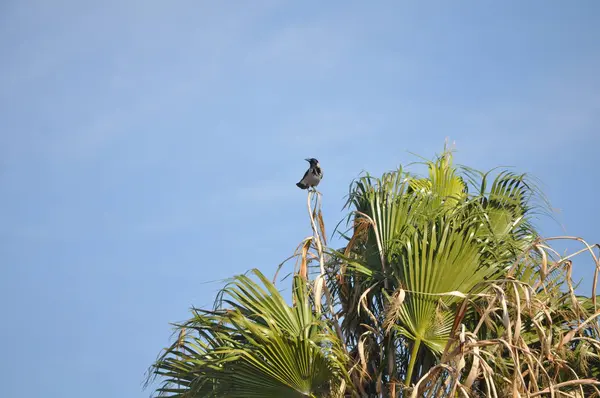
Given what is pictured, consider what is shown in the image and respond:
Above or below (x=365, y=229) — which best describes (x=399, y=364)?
Answer: below

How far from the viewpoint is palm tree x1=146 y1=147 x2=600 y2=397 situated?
26.0 feet

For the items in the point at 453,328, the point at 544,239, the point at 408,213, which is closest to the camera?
the point at 453,328

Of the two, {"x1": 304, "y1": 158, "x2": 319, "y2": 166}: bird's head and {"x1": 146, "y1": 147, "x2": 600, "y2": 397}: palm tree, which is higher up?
{"x1": 304, "y1": 158, "x2": 319, "y2": 166}: bird's head

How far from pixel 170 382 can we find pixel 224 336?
85 cm

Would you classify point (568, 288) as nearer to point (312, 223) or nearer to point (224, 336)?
point (312, 223)

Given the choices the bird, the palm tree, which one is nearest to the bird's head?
the bird

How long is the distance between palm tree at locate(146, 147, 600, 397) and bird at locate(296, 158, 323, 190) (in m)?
2.16

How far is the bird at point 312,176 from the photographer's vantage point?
1177 cm

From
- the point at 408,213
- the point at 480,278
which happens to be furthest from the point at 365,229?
the point at 480,278

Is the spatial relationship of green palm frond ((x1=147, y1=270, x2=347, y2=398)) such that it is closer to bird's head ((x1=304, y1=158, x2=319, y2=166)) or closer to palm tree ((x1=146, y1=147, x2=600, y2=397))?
palm tree ((x1=146, y1=147, x2=600, y2=397))

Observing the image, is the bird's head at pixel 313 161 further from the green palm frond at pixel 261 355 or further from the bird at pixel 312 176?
the green palm frond at pixel 261 355

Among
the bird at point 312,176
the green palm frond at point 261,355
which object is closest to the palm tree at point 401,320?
the green palm frond at point 261,355

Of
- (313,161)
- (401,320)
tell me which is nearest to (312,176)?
(313,161)

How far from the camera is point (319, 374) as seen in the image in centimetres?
802
